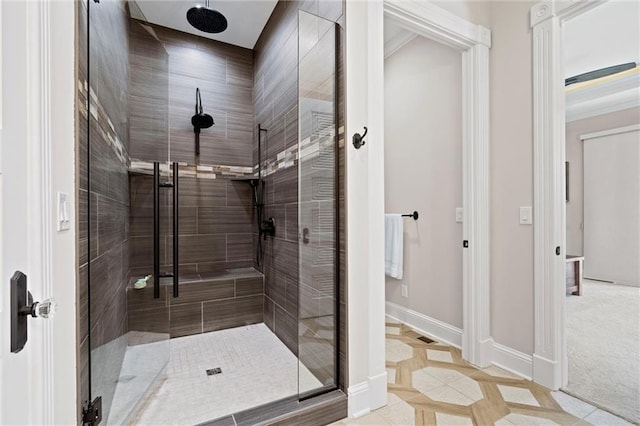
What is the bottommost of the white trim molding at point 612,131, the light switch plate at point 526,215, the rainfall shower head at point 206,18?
the light switch plate at point 526,215

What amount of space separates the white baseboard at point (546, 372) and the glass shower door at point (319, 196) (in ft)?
4.28

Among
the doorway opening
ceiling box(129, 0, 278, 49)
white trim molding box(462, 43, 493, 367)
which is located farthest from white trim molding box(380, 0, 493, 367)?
ceiling box(129, 0, 278, 49)

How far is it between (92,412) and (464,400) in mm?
1825

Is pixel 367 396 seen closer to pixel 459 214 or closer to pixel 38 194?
pixel 459 214

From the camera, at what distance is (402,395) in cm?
182

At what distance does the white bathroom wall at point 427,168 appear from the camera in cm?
254

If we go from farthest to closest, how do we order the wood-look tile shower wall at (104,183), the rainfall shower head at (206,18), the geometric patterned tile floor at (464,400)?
the rainfall shower head at (206,18), the geometric patterned tile floor at (464,400), the wood-look tile shower wall at (104,183)

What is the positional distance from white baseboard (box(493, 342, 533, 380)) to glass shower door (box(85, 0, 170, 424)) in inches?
90.4

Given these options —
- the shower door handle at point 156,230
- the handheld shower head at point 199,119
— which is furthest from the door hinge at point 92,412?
the handheld shower head at point 199,119

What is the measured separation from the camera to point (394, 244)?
301 centimetres

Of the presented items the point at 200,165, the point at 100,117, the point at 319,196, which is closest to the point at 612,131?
the point at 319,196

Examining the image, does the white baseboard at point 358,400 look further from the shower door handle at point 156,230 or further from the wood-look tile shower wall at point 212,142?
the wood-look tile shower wall at point 212,142

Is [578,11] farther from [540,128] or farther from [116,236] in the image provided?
[116,236]

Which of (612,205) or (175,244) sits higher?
(612,205)
